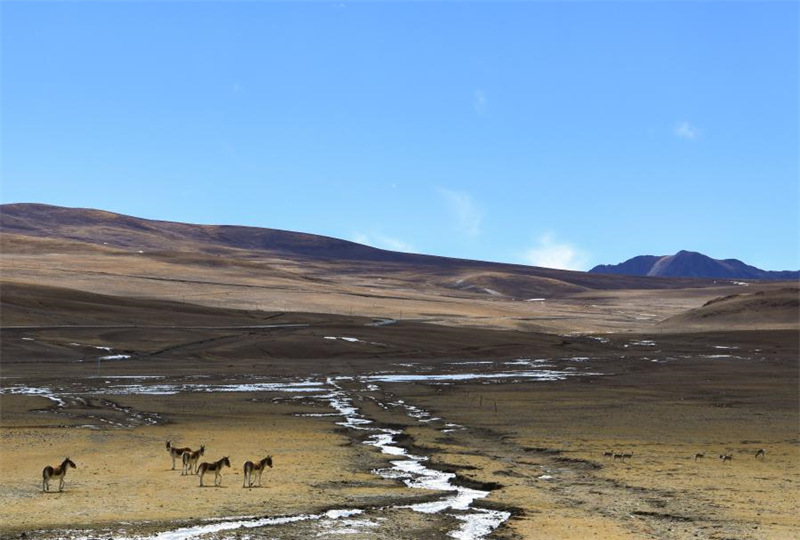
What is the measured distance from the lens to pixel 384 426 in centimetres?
3912

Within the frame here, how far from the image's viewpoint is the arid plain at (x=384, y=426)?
20.6m

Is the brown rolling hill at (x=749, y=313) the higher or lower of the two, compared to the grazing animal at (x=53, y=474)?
higher

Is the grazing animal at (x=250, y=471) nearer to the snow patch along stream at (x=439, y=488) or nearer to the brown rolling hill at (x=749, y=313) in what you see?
the snow patch along stream at (x=439, y=488)

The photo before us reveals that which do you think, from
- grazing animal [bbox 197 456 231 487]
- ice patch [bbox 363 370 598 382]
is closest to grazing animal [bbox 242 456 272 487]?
grazing animal [bbox 197 456 231 487]

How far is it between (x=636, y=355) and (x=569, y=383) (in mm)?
29042

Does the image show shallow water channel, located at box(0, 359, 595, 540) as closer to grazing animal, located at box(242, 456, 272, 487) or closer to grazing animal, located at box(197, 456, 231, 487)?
grazing animal, located at box(242, 456, 272, 487)

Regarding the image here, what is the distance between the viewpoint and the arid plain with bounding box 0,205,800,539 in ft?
67.7

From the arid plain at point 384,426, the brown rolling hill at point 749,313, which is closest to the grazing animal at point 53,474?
the arid plain at point 384,426

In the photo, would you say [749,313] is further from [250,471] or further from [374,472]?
[250,471]

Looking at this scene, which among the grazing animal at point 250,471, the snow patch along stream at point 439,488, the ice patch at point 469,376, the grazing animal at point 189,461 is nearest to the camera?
the snow patch along stream at point 439,488

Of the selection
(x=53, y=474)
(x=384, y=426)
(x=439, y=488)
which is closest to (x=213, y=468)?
(x=53, y=474)

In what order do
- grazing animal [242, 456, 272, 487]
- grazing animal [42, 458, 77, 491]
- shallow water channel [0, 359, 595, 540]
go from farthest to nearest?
grazing animal [242, 456, 272, 487] → grazing animal [42, 458, 77, 491] → shallow water channel [0, 359, 595, 540]

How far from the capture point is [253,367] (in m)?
72.2

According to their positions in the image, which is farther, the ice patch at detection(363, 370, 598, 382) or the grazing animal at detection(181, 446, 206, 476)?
the ice patch at detection(363, 370, 598, 382)
